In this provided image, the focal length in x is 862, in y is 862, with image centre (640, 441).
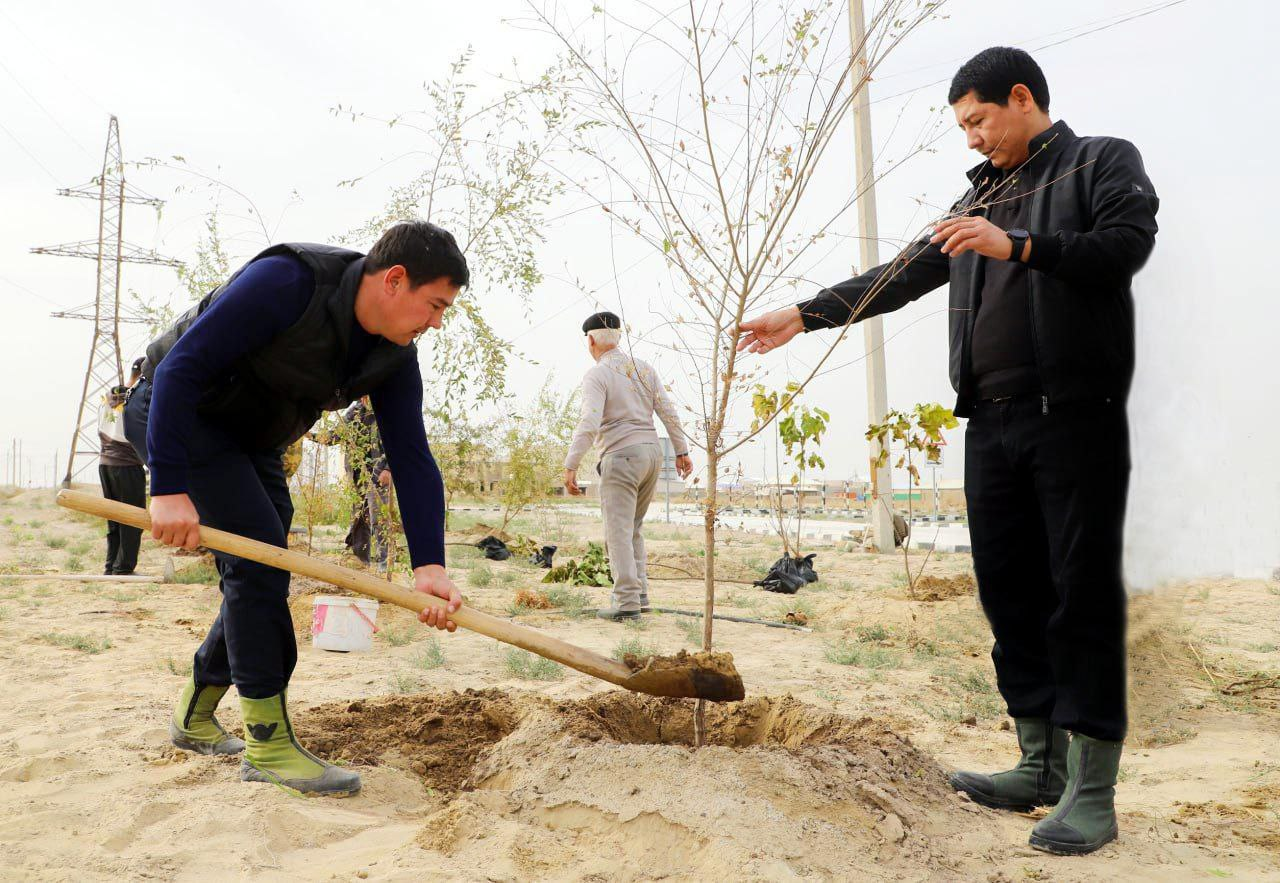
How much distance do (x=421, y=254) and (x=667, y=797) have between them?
162 cm

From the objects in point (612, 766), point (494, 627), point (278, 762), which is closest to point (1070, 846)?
point (612, 766)

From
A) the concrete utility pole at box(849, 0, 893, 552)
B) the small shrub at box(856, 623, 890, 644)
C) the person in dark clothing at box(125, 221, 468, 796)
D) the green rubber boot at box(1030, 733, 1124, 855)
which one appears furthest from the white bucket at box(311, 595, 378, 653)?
the concrete utility pole at box(849, 0, 893, 552)

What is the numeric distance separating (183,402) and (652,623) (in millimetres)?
4077

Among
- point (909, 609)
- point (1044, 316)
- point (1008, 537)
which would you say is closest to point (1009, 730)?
point (1008, 537)

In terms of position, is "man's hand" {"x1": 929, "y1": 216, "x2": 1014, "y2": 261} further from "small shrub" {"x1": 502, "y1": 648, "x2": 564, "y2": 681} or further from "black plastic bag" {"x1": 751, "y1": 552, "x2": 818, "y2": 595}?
"black plastic bag" {"x1": 751, "y1": 552, "x2": 818, "y2": 595}

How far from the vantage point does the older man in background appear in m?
5.80

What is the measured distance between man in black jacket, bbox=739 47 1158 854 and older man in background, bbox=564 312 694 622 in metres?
3.19

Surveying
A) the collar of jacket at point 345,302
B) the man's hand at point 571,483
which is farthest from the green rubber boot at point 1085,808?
the man's hand at point 571,483

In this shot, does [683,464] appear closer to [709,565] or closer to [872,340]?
[709,565]

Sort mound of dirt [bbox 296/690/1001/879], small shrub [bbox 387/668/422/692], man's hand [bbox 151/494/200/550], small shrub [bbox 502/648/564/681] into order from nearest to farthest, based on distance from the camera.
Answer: mound of dirt [bbox 296/690/1001/879], man's hand [bbox 151/494/200/550], small shrub [bbox 387/668/422/692], small shrub [bbox 502/648/564/681]

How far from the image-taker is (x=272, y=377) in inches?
98.5

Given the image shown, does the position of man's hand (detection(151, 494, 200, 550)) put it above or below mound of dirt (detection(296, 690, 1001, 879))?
above

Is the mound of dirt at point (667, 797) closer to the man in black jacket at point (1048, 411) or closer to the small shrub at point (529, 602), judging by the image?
the man in black jacket at point (1048, 411)

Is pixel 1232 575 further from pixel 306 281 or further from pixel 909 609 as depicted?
pixel 306 281
